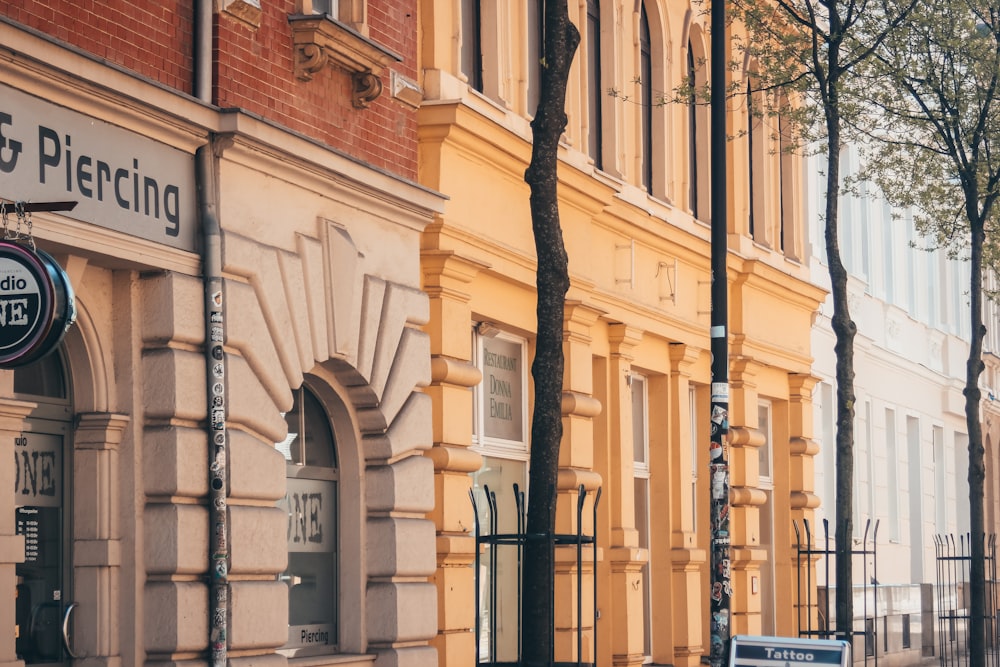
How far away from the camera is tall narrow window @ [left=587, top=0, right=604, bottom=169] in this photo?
2088 centimetres

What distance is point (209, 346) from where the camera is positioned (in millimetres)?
11992

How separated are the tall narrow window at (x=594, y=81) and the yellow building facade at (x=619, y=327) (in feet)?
0.11

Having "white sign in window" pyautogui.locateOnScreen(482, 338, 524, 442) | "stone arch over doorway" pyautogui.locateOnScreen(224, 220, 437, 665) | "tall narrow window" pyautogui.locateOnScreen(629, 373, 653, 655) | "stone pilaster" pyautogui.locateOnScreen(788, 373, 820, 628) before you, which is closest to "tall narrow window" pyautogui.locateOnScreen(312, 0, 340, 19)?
"stone arch over doorway" pyautogui.locateOnScreen(224, 220, 437, 665)

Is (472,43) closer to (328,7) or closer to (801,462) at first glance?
(328,7)

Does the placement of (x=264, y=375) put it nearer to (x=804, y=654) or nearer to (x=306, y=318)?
(x=306, y=318)

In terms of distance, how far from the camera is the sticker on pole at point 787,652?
1339 cm

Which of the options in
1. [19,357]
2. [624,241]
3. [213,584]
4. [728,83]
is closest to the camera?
[19,357]

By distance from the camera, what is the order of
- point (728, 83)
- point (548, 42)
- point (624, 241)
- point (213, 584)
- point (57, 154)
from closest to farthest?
point (57, 154) < point (213, 584) < point (548, 42) < point (624, 241) < point (728, 83)

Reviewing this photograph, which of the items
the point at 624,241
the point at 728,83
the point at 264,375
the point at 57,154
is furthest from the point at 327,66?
the point at 728,83

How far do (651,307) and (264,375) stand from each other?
9.52 m

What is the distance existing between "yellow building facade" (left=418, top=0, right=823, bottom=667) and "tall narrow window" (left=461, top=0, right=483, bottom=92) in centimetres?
2

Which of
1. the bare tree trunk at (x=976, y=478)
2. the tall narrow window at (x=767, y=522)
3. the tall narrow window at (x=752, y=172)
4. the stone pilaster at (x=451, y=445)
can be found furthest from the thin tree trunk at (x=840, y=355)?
the tall narrow window at (x=767, y=522)

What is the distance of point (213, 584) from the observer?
38.9ft

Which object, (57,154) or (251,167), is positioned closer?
(57,154)
